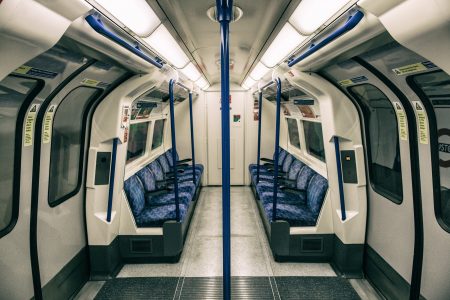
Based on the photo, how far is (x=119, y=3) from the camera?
174 centimetres

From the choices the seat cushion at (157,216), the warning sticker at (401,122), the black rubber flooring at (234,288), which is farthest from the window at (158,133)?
the warning sticker at (401,122)

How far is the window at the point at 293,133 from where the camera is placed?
6702 millimetres

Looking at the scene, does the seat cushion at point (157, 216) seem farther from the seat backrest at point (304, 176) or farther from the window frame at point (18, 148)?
the seat backrest at point (304, 176)

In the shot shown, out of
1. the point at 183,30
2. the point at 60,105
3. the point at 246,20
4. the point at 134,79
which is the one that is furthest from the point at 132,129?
the point at 246,20

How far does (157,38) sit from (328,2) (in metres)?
1.52

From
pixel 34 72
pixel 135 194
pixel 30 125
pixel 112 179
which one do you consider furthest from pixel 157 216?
pixel 34 72

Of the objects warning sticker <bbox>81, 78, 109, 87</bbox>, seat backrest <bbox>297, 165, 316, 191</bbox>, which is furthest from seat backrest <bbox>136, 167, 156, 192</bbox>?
seat backrest <bbox>297, 165, 316, 191</bbox>

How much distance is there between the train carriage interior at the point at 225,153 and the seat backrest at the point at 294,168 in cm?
36

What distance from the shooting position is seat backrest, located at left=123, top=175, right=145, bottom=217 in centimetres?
409

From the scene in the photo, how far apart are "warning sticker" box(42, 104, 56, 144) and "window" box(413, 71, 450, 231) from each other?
3.36m

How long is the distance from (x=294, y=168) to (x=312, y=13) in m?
4.32

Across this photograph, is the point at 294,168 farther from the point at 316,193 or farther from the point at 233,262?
the point at 233,262

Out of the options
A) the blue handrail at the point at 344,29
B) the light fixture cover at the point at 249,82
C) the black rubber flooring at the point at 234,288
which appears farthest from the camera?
the light fixture cover at the point at 249,82

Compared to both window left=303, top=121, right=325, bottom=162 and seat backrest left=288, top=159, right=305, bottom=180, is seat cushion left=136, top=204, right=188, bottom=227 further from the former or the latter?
window left=303, top=121, right=325, bottom=162
